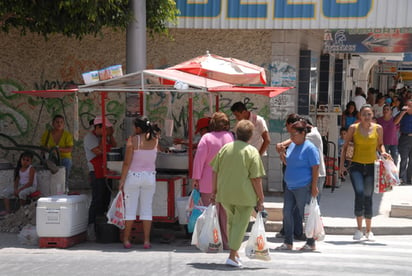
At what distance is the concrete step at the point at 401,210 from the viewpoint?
400 inches

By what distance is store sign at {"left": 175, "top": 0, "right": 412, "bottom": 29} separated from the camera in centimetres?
1117

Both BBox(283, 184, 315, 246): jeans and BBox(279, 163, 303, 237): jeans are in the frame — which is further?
BBox(279, 163, 303, 237): jeans

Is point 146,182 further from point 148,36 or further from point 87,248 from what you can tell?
point 148,36

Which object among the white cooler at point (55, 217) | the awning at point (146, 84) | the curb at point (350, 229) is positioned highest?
the awning at point (146, 84)

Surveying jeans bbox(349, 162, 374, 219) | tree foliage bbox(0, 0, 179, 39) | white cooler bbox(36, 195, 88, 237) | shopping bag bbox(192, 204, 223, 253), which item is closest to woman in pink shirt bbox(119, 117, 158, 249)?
white cooler bbox(36, 195, 88, 237)

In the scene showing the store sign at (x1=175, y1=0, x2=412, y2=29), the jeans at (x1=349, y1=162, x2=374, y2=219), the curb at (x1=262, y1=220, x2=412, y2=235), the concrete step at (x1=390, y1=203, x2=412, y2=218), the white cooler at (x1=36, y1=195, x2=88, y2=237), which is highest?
the store sign at (x1=175, y1=0, x2=412, y2=29)

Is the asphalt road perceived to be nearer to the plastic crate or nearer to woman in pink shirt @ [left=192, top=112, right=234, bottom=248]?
the plastic crate

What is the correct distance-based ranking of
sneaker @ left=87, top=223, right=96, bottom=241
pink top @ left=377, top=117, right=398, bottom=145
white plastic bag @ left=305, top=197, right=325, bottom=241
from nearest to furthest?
white plastic bag @ left=305, top=197, right=325, bottom=241, sneaker @ left=87, top=223, right=96, bottom=241, pink top @ left=377, top=117, right=398, bottom=145

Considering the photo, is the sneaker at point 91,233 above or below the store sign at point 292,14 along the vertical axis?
below

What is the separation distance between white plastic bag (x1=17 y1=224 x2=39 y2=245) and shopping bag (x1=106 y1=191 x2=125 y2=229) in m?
1.13

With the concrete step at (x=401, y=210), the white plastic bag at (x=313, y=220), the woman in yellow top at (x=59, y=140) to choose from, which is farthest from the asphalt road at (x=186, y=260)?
the woman in yellow top at (x=59, y=140)

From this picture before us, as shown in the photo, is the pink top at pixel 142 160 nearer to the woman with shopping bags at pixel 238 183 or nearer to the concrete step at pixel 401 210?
the woman with shopping bags at pixel 238 183

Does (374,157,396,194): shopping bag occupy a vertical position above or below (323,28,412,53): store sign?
below

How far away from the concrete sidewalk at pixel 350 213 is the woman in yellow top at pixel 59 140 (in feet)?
11.7
